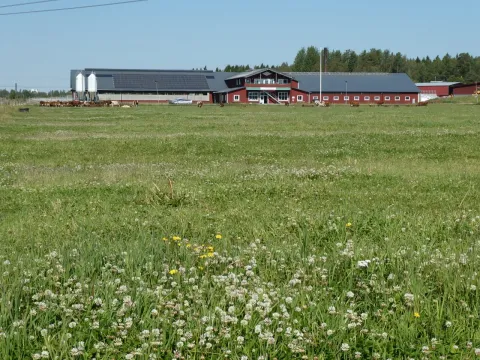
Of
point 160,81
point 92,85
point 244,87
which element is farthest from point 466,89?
point 92,85

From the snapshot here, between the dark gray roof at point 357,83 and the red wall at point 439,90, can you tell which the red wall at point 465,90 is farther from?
the dark gray roof at point 357,83

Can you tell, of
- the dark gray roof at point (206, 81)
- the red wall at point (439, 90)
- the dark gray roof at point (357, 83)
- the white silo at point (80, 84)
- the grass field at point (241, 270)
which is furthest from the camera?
the red wall at point (439, 90)

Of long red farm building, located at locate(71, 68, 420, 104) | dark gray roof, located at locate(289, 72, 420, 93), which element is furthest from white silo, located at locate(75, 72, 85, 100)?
dark gray roof, located at locate(289, 72, 420, 93)

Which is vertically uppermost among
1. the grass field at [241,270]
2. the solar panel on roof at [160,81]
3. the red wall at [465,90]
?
the solar panel on roof at [160,81]

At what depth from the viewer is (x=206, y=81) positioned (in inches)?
5527

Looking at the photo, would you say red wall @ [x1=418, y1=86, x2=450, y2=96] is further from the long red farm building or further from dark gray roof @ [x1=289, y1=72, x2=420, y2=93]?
the long red farm building

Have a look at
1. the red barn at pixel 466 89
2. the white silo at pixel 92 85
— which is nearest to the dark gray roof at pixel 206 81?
the white silo at pixel 92 85

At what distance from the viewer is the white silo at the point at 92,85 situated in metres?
122

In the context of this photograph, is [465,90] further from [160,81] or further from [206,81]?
[160,81]

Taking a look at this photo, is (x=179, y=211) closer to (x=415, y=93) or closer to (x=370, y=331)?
(x=370, y=331)

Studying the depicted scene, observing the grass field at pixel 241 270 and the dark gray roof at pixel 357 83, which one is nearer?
the grass field at pixel 241 270

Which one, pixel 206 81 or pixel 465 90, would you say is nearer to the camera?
pixel 206 81

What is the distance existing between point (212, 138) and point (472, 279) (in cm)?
2204

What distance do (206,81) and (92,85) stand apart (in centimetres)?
2808
